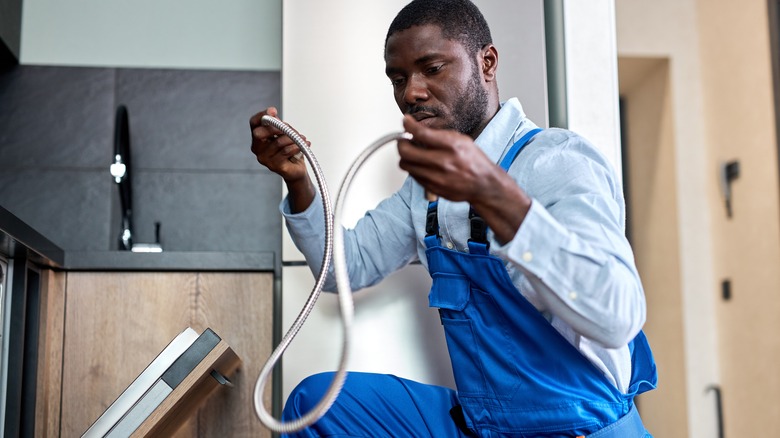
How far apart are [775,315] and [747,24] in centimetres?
106

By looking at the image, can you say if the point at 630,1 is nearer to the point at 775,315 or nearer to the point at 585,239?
the point at 775,315

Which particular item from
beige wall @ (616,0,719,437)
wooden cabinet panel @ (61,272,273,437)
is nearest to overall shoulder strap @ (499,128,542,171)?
wooden cabinet panel @ (61,272,273,437)

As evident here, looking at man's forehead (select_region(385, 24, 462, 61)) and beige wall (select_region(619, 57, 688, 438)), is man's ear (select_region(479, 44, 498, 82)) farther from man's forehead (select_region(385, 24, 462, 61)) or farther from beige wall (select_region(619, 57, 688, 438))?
beige wall (select_region(619, 57, 688, 438))

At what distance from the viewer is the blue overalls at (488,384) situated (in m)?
1.37

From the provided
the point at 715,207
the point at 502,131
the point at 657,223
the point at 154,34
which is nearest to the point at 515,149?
the point at 502,131

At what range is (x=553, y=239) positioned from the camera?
1.14 meters

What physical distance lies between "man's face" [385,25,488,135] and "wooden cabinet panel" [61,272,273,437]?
51 cm

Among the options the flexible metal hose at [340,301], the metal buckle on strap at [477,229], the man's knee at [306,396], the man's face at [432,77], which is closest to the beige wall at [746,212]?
the man's face at [432,77]

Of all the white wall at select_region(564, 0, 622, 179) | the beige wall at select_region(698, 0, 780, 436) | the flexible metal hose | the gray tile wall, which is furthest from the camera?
the beige wall at select_region(698, 0, 780, 436)

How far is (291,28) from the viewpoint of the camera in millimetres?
2006

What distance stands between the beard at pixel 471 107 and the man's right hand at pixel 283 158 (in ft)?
0.84

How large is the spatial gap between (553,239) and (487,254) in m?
0.31

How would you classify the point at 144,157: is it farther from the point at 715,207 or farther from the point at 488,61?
the point at 715,207

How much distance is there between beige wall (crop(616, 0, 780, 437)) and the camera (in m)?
3.29
